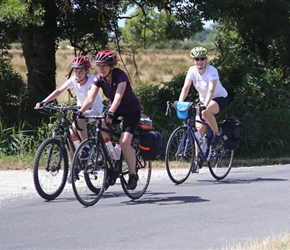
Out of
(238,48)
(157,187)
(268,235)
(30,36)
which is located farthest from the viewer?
(238,48)

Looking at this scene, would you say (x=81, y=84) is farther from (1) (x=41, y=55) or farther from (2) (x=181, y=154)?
(1) (x=41, y=55)

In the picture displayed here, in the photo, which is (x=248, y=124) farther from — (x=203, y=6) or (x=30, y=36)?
(x=30, y=36)

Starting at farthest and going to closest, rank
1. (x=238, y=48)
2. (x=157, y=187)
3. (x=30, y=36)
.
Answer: (x=238, y=48) < (x=30, y=36) < (x=157, y=187)

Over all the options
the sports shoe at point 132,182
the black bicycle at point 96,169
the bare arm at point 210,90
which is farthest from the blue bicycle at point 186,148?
the black bicycle at point 96,169

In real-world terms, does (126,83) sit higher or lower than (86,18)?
lower

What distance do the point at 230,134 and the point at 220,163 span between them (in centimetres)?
47

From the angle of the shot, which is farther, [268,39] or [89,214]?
[268,39]

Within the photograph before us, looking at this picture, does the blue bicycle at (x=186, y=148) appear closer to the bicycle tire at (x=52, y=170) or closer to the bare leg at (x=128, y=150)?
the bare leg at (x=128, y=150)

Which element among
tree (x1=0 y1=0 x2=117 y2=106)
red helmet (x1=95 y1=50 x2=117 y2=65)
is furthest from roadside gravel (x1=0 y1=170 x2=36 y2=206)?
tree (x1=0 y1=0 x2=117 y2=106)

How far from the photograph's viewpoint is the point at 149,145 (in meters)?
10.4

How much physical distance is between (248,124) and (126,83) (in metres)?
7.49

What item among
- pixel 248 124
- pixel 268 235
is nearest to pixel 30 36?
pixel 248 124

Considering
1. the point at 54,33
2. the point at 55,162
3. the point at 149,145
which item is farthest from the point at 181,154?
the point at 54,33

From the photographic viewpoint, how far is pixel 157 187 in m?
11.8
